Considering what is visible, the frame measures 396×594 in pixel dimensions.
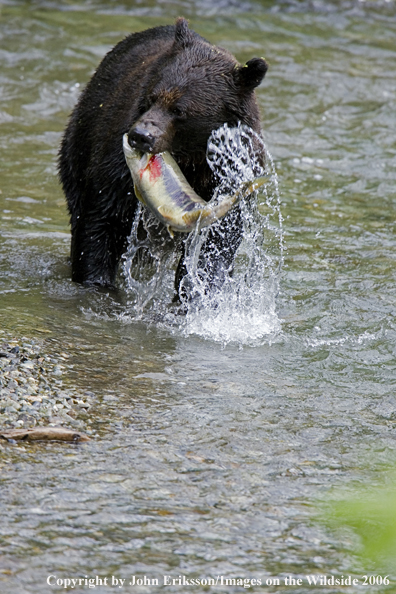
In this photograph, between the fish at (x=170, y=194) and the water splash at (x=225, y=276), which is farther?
the water splash at (x=225, y=276)

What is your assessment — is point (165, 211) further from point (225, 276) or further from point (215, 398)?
point (215, 398)

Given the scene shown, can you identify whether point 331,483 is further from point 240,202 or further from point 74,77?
point 74,77

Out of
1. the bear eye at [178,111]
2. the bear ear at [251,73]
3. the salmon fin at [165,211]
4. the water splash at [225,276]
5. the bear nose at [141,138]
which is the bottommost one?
the water splash at [225,276]

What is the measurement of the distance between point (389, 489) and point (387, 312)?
101 inches

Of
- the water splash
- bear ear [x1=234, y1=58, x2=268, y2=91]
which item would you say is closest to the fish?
the water splash

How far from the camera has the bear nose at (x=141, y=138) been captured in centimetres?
483

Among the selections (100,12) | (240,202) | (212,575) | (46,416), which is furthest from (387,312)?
(100,12)

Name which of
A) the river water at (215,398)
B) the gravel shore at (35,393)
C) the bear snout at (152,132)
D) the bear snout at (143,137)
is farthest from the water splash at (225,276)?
the gravel shore at (35,393)

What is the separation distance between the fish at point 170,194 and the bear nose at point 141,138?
8 centimetres

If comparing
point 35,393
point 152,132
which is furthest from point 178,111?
point 35,393

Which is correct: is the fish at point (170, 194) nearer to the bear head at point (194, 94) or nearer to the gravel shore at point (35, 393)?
the bear head at point (194, 94)

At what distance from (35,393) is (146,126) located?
180cm

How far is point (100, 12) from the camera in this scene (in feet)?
45.8

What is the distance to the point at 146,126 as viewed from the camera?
16.0 feet
